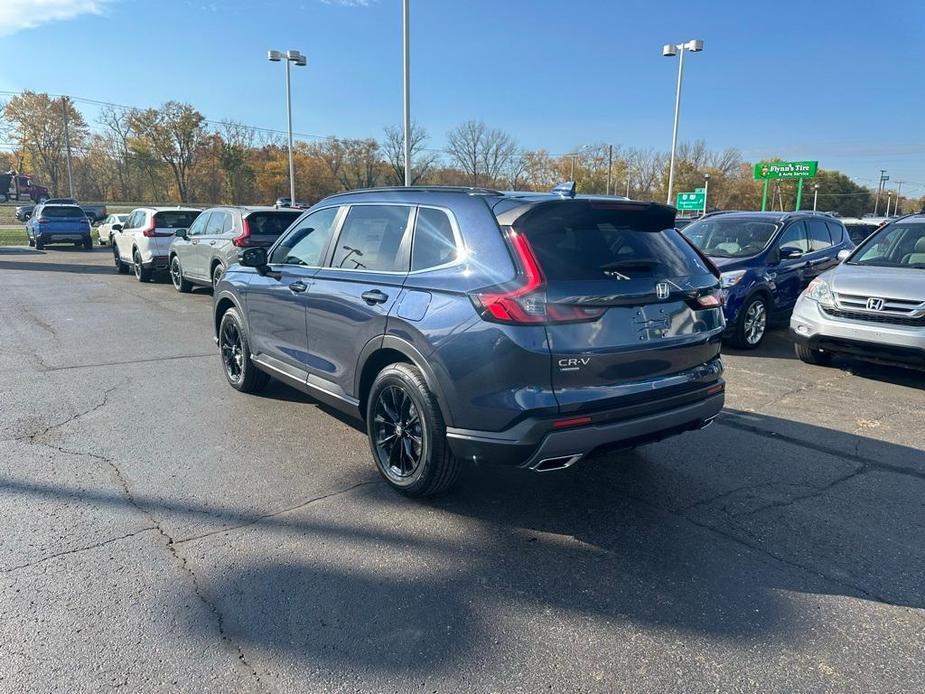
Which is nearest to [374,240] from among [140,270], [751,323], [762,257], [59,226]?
[751,323]

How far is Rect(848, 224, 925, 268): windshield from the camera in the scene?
7324mm

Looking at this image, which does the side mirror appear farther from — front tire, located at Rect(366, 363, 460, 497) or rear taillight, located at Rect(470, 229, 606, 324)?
rear taillight, located at Rect(470, 229, 606, 324)

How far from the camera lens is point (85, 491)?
396cm

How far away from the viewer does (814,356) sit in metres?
7.70

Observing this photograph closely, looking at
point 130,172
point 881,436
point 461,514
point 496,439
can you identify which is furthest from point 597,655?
point 130,172

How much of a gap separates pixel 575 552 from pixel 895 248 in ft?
21.7

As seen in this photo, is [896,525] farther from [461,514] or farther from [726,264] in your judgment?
[726,264]

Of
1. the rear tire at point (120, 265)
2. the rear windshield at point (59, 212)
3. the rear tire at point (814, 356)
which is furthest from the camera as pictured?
the rear windshield at point (59, 212)

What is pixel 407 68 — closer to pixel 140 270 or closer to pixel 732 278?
pixel 140 270

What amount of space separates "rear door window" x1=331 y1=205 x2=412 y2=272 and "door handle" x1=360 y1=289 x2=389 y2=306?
17 cm

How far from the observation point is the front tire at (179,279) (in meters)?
13.8

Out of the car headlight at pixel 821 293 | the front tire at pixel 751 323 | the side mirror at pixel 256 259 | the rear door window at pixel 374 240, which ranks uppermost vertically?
the rear door window at pixel 374 240

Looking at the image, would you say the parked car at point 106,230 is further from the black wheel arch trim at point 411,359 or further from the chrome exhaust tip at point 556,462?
the chrome exhaust tip at point 556,462

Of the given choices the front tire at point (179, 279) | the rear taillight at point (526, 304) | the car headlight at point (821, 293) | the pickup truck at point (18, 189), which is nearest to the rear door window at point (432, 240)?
the rear taillight at point (526, 304)
